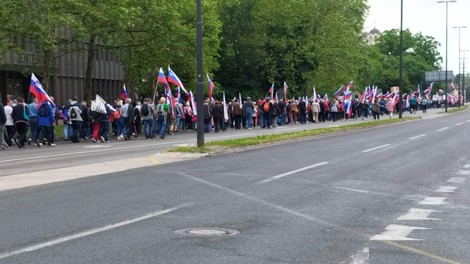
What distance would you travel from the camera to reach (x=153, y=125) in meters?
31.4

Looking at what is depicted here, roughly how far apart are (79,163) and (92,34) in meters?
18.5

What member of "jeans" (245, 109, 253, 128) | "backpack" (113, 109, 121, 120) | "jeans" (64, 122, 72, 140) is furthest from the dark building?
"jeans" (245, 109, 253, 128)

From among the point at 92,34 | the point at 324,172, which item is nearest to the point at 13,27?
the point at 92,34

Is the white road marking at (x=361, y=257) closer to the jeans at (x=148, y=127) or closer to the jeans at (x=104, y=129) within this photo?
the jeans at (x=104, y=129)

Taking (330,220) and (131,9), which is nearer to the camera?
(330,220)

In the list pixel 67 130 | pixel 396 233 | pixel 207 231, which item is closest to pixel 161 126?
pixel 67 130

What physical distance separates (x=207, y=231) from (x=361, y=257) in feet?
6.85

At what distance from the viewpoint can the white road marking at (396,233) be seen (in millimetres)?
7930

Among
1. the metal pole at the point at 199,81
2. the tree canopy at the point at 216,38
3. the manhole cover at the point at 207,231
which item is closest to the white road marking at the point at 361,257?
the manhole cover at the point at 207,231

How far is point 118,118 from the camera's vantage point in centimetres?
3036

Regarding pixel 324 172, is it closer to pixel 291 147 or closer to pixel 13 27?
pixel 291 147

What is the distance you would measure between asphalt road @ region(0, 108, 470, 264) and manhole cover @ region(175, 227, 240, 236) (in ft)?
0.20

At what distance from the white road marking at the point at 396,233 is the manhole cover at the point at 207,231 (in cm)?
169

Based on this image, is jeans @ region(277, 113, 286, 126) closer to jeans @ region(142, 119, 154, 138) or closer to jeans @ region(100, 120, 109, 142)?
jeans @ region(142, 119, 154, 138)
